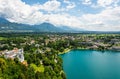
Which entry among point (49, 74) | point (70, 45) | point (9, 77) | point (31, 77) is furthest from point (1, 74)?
point (70, 45)

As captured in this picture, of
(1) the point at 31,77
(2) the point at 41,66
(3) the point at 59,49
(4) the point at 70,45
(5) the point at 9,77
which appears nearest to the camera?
(5) the point at 9,77

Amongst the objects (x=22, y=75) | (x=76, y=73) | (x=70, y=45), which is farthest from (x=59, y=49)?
(x=22, y=75)

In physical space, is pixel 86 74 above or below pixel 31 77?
below

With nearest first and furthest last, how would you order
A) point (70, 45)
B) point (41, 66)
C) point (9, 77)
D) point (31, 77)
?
point (9, 77) < point (31, 77) < point (41, 66) < point (70, 45)

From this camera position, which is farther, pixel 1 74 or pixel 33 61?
pixel 33 61

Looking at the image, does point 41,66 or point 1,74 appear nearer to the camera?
point 1,74

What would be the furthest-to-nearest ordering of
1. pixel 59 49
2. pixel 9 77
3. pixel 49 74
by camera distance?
pixel 59 49, pixel 49 74, pixel 9 77

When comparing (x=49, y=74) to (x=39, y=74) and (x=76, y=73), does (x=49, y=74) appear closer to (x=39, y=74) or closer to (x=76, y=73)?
(x=39, y=74)

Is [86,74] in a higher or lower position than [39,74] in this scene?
lower

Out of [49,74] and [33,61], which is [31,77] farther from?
[33,61]
